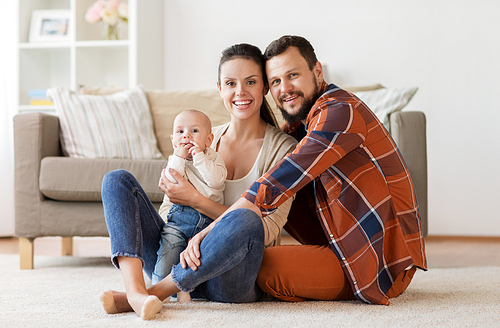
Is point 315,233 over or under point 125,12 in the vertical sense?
under

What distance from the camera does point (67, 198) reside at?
81.4 inches

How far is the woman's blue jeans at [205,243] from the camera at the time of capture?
1163mm

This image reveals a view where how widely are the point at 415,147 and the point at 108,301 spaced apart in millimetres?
1462

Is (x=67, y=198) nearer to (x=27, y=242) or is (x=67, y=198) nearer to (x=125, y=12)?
(x=27, y=242)

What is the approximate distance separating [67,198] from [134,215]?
0.95 m

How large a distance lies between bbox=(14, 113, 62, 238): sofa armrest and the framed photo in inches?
66.4

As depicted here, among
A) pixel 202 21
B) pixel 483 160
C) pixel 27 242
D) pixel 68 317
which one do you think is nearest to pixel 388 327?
pixel 68 317

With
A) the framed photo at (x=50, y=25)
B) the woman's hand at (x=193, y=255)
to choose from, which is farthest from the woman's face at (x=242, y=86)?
the framed photo at (x=50, y=25)

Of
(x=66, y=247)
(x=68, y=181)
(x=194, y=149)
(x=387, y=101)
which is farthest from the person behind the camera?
(x=66, y=247)

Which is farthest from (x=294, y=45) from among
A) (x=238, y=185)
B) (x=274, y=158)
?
(x=238, y=185)

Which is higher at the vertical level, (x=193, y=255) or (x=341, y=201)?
(x=341, y=201)

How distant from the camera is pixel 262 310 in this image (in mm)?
1256

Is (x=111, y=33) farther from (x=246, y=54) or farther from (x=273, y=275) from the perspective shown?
(x=273, y=275)

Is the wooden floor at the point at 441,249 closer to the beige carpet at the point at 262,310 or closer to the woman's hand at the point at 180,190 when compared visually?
the beige carpet at the point at 262,310
